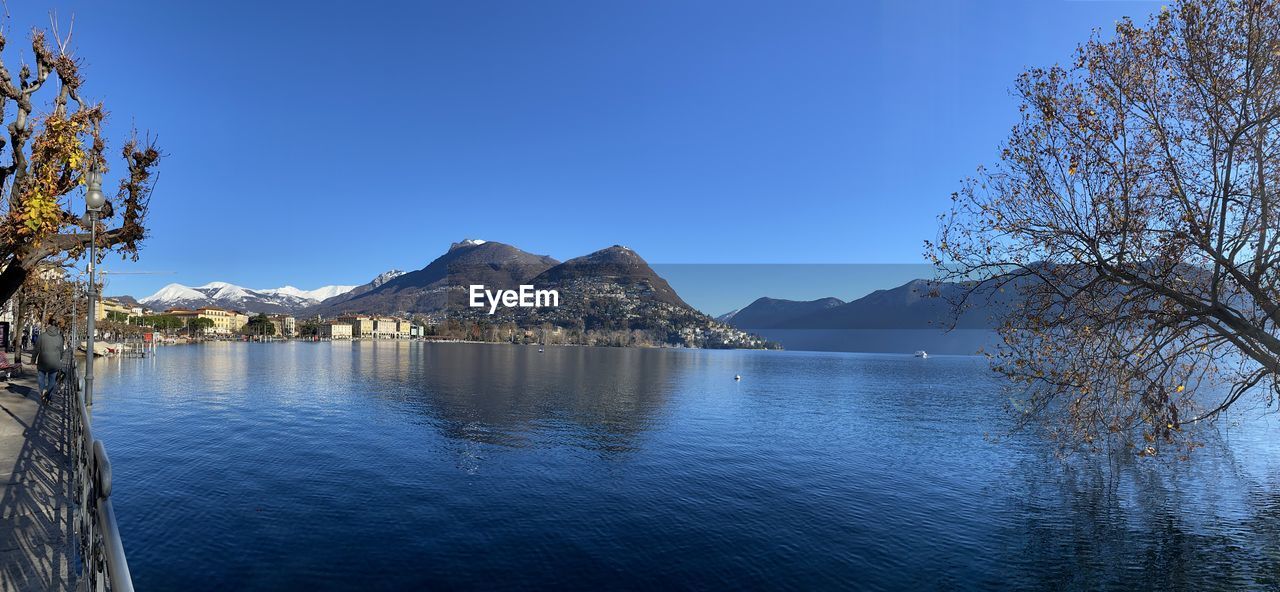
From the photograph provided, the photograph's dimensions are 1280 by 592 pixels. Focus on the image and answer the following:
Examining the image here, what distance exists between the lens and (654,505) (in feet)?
70.1

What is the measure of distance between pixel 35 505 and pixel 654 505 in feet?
53.4

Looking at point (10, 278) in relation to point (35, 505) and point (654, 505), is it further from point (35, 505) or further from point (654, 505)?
point (654, 505)

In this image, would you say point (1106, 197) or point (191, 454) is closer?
point (1106, 197)

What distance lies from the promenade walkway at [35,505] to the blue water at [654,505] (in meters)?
3.26

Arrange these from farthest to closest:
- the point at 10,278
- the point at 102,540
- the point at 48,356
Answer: the point at 48,356 < the point at 10,278 < the point at 102,540

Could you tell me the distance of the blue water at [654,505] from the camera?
15422 mm

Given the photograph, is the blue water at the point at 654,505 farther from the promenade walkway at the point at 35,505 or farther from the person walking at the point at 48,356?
the person walking at the point at 48,356

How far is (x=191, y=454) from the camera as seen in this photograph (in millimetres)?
26344

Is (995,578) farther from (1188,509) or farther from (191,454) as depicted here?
(191,454)

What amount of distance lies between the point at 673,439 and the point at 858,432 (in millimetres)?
13395

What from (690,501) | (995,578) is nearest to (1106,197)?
(995,578)

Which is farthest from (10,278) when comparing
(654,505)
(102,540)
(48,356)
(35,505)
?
(654,505)

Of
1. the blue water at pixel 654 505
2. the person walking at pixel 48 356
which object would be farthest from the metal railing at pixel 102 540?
the person walking at pixel 48 356

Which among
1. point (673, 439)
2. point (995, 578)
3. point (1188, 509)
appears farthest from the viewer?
point (673, 439)
